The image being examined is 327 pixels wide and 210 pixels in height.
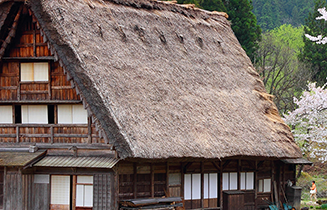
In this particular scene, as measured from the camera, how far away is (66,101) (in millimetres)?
16953

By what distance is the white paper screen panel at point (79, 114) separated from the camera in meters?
17.0

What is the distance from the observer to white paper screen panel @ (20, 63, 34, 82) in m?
17.6

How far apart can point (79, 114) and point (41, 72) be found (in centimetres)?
204

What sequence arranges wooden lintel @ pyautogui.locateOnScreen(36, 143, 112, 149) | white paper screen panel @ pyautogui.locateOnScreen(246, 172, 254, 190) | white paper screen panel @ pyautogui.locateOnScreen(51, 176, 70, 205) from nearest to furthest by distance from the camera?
wooden lintel @ pyautogui.locateOnScreen(36, 143, 112, 149) → white paper screen panel @ pyautogui.locateOnScreen(51, 176, 70, 205) → white paper screen panel @ pyautogui.locateOnScreen(246, 172, 254, 190)

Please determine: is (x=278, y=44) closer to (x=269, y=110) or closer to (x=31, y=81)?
(x=269, y=110)

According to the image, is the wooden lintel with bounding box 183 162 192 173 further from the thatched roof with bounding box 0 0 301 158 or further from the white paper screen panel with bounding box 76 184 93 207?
the white paper screen panel with bounding box 76 184 93 207

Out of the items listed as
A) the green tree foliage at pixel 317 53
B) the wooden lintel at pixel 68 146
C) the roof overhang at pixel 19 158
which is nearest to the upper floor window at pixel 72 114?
the wooden lintel at pixel 68 146

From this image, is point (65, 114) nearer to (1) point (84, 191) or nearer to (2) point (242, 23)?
(1) point (84, 191)

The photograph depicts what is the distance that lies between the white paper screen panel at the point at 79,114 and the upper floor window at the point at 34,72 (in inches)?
58.8

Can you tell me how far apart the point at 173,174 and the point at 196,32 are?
7750mm

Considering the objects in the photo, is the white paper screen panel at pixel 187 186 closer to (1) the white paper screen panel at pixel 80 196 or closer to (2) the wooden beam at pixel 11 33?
(1) the white paper screen panel at pixel 80 196

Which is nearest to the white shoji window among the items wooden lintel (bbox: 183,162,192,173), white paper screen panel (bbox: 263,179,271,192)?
wooden lintel (bbox: 183,162,192,173)

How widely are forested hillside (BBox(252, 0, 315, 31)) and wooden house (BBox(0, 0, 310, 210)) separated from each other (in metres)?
47.7

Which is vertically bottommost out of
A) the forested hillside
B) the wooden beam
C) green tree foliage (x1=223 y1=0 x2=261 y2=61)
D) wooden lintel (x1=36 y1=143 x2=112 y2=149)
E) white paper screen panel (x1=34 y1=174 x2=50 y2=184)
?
white paper screen panel (x1=34 y1=174 x2=50 y2=184)
